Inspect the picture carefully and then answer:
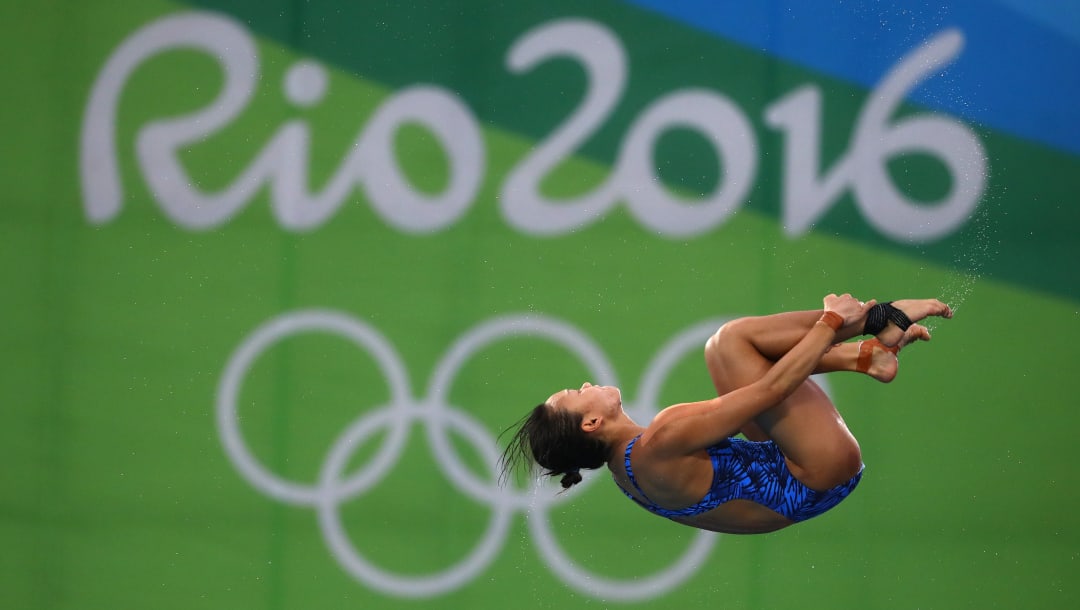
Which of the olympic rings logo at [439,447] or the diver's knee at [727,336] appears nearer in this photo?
the diver's knee at [727,336]

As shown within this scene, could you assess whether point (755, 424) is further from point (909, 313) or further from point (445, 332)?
point (445, 332)

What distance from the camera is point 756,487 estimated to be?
364 cm

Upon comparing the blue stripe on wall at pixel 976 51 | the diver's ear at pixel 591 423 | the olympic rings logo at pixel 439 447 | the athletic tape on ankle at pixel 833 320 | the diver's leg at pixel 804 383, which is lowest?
the olympic rings logo at pixel 439 447

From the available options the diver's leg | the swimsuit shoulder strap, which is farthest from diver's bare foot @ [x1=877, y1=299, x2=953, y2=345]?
the swimsuit shoulder strap

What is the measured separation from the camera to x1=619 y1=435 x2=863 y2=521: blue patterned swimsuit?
11.9 ft

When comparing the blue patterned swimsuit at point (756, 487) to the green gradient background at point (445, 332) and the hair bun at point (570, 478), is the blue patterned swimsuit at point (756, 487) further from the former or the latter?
the green gradient background at point (445, 332)

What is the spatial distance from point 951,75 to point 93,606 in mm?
4309

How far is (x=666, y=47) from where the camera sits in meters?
5.46

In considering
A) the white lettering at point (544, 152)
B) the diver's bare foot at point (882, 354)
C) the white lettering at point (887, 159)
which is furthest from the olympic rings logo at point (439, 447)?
the diver's bare foot at point (882, 354)

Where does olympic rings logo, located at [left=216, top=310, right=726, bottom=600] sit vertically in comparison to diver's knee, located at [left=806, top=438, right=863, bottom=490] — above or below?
below

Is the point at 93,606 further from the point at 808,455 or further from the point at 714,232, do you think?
the point at 808,455

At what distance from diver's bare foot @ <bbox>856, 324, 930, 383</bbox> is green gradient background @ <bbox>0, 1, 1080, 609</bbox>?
6.22 feet

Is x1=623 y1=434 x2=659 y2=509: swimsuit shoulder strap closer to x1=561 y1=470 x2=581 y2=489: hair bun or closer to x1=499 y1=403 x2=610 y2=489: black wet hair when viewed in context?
x1=499 y1=403 x2=610 y2=489: black wet hair

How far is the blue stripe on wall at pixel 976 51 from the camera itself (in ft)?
17.5
